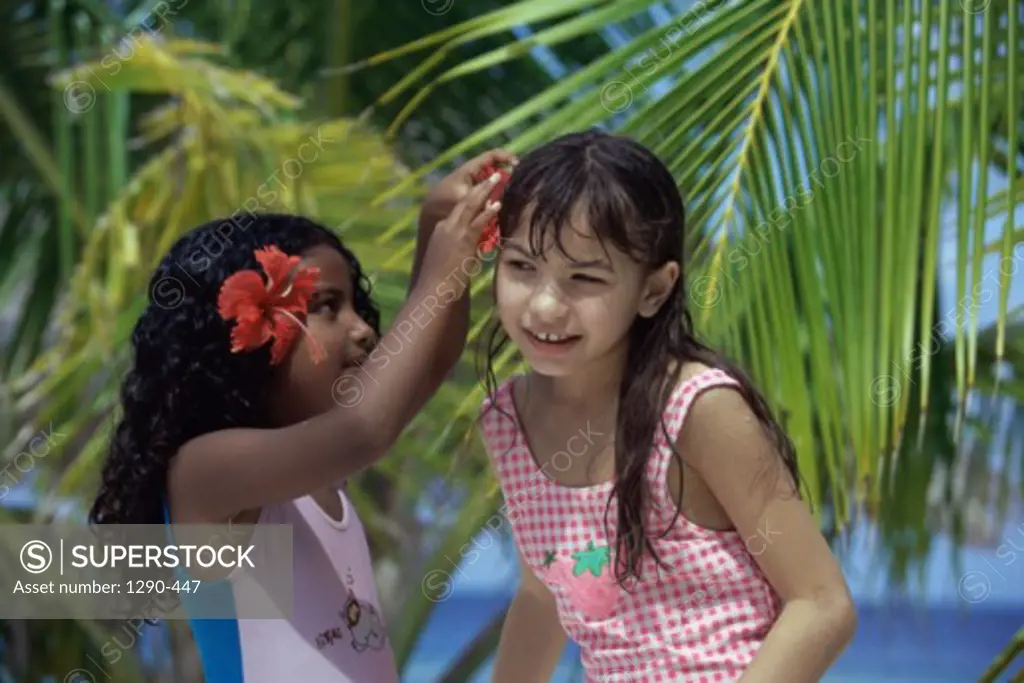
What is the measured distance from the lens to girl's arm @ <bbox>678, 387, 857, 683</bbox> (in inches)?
36.8

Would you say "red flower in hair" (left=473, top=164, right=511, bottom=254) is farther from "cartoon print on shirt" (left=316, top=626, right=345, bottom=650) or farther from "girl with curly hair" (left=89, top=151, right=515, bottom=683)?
"cartoon print on shirt" (left=316, top=626, right=345, bottom=650)

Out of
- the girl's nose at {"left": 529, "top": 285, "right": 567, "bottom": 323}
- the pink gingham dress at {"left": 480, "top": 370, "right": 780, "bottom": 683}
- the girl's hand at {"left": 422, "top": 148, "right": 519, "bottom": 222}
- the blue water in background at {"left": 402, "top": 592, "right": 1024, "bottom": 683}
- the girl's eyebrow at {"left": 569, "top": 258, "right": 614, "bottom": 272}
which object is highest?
the girl's hand at {"left": 422, "top": 148, "right": 519, "bottom": 222}

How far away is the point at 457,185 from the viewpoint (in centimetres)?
113

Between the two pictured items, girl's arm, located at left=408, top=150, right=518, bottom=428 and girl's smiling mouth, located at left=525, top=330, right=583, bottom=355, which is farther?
girl's arm, located at left=408, top=150, right=518, bottom=428

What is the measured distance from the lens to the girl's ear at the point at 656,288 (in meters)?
1.01

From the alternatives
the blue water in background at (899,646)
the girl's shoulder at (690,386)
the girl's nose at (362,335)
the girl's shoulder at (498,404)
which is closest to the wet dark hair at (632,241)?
the girl's shoulder at (690,386)

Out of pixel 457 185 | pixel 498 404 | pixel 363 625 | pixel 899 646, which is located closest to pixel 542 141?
pixel 457 185

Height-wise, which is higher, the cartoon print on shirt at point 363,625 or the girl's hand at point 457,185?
the girl's hand at point 457,185

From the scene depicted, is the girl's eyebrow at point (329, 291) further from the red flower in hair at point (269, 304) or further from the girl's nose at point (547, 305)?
the girl's nose at point (547, 305)

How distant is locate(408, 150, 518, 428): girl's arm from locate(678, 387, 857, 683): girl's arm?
23 cm

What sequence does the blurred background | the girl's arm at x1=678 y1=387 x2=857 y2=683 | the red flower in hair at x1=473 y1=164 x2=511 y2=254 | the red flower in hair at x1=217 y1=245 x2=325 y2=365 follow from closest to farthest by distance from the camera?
1. the girl's arm at x1=678 y1=387 x2=857 y2=683
2. the red flower in hair at x1=473 y1=164 x2=511 y2=254
3. the red flower in hair at x1=217 y1=245 x2=325 y2=365
4. the blurred background

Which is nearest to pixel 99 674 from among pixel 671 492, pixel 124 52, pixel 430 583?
pixel 430 583

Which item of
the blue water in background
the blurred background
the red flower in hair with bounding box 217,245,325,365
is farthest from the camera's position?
the blue water in background

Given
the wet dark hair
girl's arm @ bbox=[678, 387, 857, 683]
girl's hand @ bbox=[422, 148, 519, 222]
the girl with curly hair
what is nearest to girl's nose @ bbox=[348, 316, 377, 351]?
the girl with curly hair
